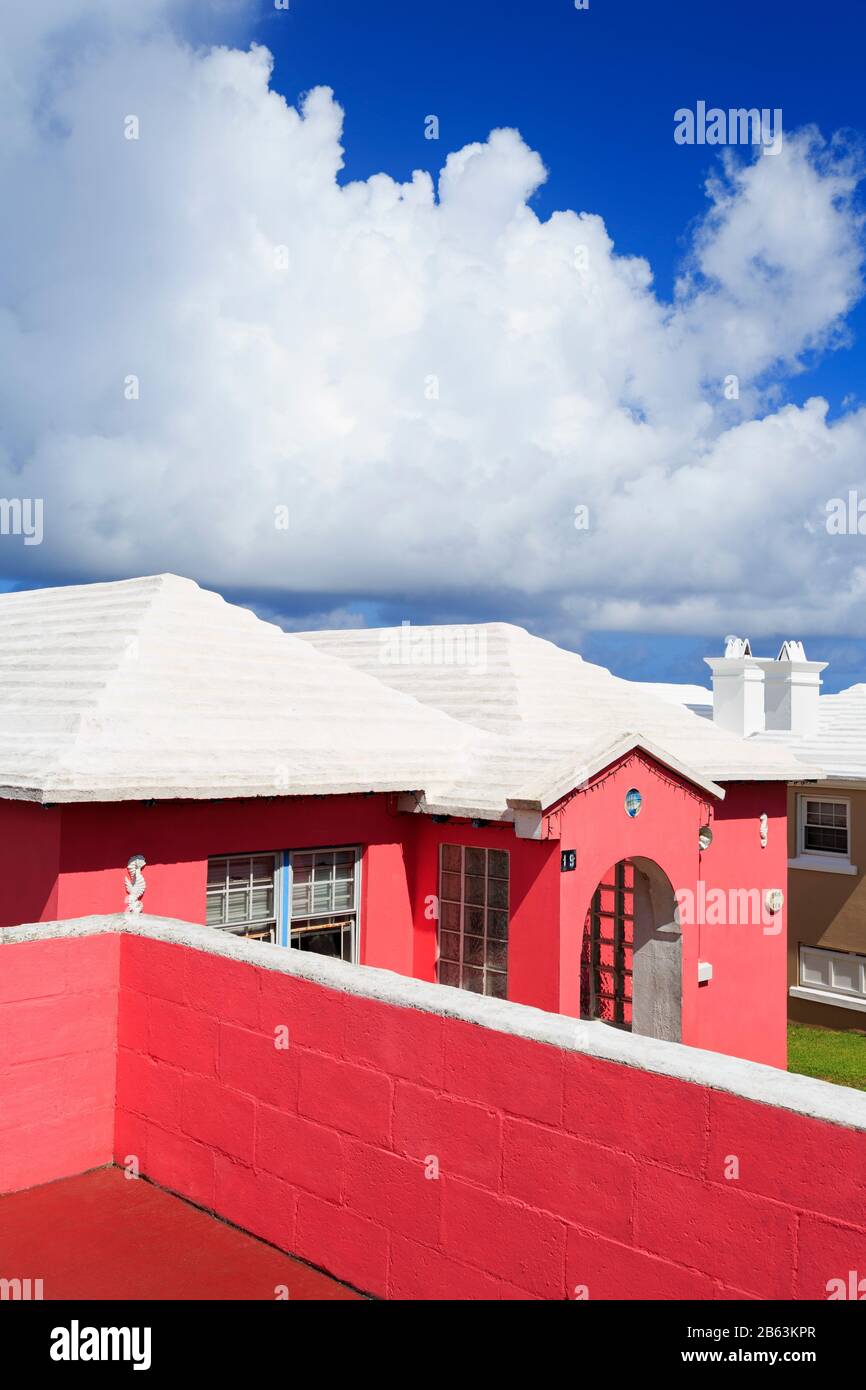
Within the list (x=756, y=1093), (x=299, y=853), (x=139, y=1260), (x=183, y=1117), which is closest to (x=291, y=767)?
(x=299, y=853)

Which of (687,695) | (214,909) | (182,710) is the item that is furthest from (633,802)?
(687,695)

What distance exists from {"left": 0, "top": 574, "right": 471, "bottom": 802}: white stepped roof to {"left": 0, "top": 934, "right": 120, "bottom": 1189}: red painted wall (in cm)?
277

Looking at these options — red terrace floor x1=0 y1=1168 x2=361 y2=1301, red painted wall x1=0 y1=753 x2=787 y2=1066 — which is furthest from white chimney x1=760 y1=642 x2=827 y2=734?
red terrace floor x1=0 y1=1168 x2=361 y2=1301

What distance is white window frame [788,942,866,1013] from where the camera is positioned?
23.2m

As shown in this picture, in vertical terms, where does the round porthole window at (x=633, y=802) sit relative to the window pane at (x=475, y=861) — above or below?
above

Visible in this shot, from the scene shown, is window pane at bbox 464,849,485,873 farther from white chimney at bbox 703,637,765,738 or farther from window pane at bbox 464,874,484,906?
white chimney at bbox 703,637,765,738

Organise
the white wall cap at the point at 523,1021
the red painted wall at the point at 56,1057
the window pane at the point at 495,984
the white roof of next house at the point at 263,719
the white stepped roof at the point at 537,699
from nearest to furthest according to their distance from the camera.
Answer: the white wall cap at the point at 523,1021 → the red painted wall at the point at 56,1057 → the white roof of next house at the point at 263,719 → the window pane at the point at 495,984 → the white stepped roof at the point at 537,699

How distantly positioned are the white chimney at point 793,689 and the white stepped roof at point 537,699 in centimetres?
925

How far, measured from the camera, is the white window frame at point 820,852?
23.6 meters

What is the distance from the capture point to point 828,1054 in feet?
68.7

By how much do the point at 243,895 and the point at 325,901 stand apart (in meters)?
1.12

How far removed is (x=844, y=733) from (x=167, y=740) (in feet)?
63.8

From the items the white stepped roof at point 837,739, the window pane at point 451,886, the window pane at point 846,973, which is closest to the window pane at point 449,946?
the window pane at point 451,886

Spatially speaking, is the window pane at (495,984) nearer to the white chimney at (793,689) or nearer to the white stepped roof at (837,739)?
the white stepped roof at (837,739)
